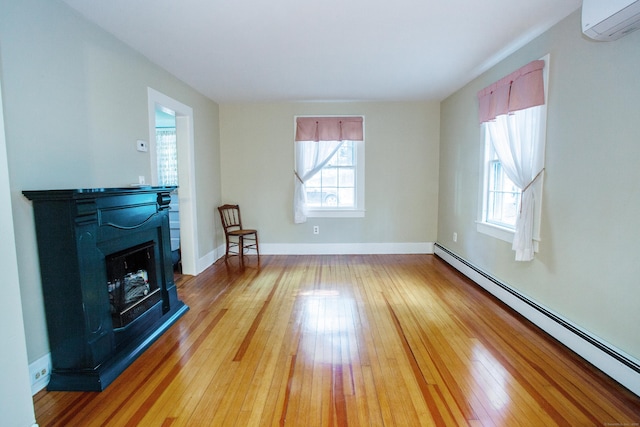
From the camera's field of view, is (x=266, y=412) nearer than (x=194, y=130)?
Yes

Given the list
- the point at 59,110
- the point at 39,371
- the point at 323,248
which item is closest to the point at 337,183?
the point at 323,248

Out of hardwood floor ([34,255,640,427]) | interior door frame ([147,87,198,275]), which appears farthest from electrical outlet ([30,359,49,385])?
interior door frame ([147,87,198,275])

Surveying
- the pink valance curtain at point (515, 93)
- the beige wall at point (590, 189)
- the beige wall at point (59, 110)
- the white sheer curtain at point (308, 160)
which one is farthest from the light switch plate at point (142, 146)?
the beige wall at point (590, 189)

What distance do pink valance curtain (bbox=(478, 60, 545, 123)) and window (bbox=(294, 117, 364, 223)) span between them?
6.55ft

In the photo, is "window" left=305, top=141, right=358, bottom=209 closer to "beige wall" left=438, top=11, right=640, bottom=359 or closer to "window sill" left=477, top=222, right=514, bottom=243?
"window sill" left=477, top=222, right=514, bottom=243

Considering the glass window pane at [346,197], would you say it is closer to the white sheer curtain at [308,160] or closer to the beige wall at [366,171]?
the beige wall at [366,171]

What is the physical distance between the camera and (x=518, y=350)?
2195mm

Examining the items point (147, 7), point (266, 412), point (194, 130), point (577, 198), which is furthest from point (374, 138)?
point (266, 412)

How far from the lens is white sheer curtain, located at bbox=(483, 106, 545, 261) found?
8.45ft

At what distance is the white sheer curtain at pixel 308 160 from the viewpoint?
487 centimetres

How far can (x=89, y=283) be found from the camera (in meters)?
1.85

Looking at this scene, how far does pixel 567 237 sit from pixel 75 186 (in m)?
3.73

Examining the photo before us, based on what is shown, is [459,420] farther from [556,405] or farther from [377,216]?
[377,216]

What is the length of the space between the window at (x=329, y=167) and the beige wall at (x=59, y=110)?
2.39 meters
